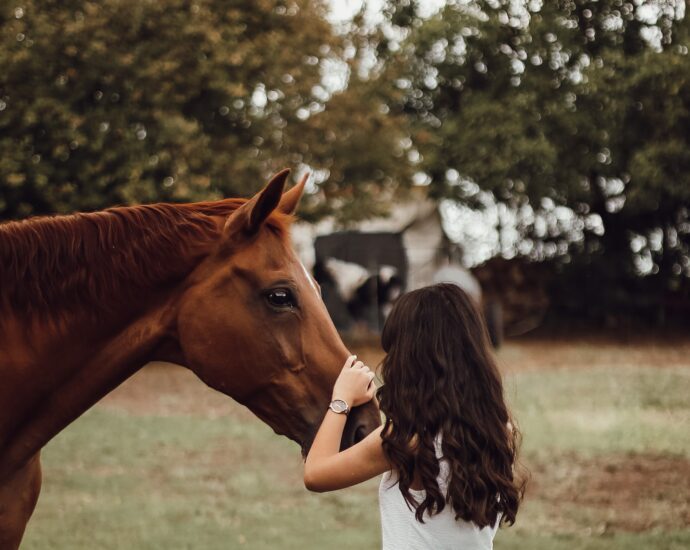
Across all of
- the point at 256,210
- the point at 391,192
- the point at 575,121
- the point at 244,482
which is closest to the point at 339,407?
the point at 256,210

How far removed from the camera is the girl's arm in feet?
7.14

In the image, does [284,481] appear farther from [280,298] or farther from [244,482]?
[280,298]

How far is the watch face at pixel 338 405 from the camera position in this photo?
7.72 feet

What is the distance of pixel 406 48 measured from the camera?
20844 mm

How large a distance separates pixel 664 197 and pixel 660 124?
2492 millimetres

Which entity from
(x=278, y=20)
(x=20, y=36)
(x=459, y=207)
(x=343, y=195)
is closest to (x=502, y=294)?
(x=459, y=207)

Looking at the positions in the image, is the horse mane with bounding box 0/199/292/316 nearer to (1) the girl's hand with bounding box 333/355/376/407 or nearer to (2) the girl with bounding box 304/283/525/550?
(1) the girl's hand with bounding box 333/355/376/407

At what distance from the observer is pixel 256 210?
2609 millimetres

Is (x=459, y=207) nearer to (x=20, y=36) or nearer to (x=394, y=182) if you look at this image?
(x=394, y=182)

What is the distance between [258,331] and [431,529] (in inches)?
33.3

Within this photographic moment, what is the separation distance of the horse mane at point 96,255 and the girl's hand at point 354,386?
0.65m

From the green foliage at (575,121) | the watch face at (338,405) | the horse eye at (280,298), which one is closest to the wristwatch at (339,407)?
the watch face at (338,405)

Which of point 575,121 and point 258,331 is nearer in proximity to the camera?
point 258,331

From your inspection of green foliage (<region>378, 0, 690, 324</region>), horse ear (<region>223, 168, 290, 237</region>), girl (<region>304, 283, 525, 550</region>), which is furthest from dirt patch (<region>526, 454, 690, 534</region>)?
green foliage (<region>378, 0, 690, 324</region>)
